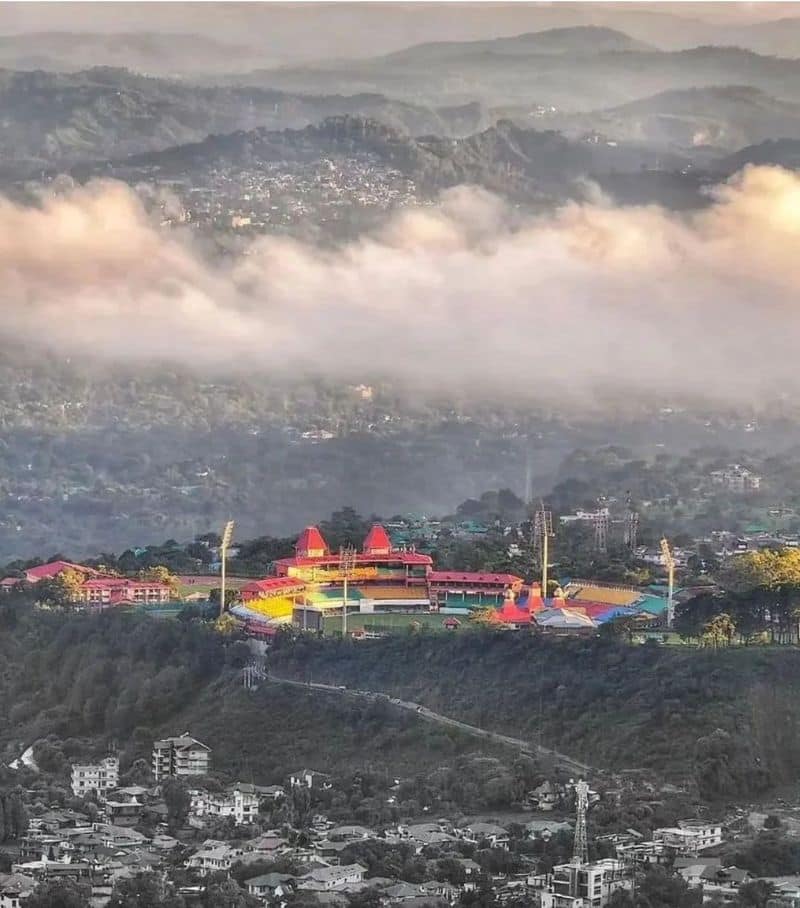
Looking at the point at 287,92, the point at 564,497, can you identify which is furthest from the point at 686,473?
the point at 287,92

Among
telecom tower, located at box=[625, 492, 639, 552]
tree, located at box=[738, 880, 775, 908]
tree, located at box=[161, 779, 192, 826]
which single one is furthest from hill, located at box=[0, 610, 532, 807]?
telecom tower, located at box=[625, 492, 639, 552]

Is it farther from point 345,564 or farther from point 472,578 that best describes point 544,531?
point 345,564

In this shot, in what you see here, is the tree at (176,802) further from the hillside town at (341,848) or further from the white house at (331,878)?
the white house at (331,878)

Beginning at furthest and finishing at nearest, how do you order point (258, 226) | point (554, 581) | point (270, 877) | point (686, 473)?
point (258, 226)
point (686, 473)
point (554, 581)
point (270, 877)

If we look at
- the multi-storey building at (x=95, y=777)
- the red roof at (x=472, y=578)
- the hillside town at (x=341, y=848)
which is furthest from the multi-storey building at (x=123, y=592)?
the hillside town at (x=341, y=848)

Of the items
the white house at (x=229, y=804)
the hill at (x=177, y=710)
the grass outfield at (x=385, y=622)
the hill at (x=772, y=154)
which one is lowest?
the white house at (x=229, y=804)

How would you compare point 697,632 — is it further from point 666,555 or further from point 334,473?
point 334,473

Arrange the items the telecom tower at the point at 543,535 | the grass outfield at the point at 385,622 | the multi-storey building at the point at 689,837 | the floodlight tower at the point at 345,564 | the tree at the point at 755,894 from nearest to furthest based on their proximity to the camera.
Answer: the tree at the point at 755,894
the multi-storey building at the point at 689,837
the grass outfield at the point at 385,622
the floodlight tower at the point at 345,564
the telecom tower at the point at 543,535
